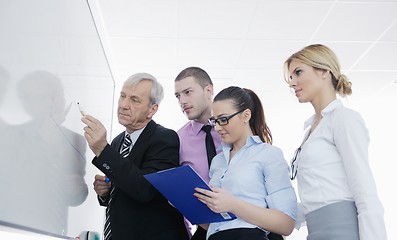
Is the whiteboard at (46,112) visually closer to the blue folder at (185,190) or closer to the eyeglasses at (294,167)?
the blue folder at (185,190)

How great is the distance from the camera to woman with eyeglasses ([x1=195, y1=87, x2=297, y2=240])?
1246mm

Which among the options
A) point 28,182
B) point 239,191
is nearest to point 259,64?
point 239,191

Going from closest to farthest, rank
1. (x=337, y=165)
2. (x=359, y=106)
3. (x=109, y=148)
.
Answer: (x=337, y=165) < (x=109, y=148) < (x=359, y=106)

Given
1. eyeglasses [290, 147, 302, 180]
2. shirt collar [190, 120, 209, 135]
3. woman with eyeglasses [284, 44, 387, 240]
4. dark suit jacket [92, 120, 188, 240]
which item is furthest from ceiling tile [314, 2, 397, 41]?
dark suit jacket [92, 120, 188, 240]

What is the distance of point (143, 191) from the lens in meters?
1.41

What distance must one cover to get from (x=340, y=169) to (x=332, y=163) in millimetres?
28

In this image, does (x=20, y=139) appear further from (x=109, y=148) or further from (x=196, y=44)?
(x=196, y=44)

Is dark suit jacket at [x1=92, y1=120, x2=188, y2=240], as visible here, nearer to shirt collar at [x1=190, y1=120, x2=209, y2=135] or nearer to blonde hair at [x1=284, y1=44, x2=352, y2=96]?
shirt collar at [x1=190, y1=120, x2=209, y2=135]

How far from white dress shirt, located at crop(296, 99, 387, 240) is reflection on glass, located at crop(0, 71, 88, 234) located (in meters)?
0.76

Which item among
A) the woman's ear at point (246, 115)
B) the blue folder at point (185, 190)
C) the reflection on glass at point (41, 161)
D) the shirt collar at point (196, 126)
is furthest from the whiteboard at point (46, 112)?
the woman's ear at point (246, 115)

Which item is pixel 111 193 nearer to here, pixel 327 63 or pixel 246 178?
pixel 246 178

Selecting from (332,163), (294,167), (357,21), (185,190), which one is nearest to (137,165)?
(185,190)

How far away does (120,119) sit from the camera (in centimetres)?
165

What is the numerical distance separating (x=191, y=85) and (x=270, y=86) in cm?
224
